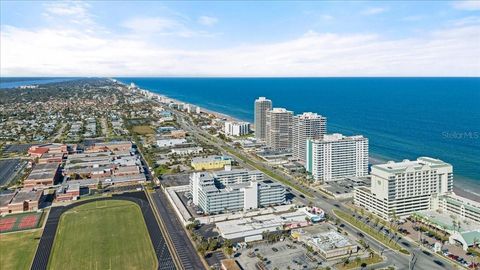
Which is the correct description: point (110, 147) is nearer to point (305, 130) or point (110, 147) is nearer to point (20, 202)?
point (20, 202)

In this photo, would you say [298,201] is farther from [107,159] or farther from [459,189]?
[107,159]

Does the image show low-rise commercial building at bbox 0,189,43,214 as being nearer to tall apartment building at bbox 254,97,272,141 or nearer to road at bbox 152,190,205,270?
road at bbox 152,190,205,270

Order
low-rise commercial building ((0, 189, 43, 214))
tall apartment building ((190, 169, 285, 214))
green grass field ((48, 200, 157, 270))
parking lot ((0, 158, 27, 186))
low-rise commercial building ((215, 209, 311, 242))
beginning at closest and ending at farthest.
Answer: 1. green grass field ((48, 200, 157, 270))
2. low-rise commercial building ((215, 209, 311, 242))
3. tall apartment building ((190, 169, 285, 214))
4. low-rise commercial building ((0, 189, 43, 214))
5. parking lot ((0, 158, 27, 186))

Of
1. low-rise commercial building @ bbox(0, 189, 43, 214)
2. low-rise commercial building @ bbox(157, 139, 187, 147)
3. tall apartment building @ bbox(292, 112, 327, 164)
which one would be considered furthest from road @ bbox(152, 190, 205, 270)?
low-rise commercial building @ bbox(157, 139, 187, 147)

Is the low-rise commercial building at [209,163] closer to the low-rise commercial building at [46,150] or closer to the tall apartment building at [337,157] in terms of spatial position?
the tall apartment building at [337,157]

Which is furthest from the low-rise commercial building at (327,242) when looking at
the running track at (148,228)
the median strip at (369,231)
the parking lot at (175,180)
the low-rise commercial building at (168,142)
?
the low-rise commercial building at (168,142)

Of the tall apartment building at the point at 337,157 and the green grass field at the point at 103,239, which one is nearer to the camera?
the green grass field at the point at 103,239

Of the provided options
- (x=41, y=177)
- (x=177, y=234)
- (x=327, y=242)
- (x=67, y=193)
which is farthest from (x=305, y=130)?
(x=41, y=177)
